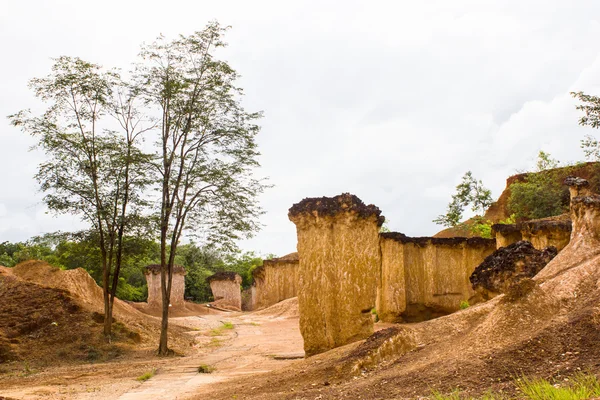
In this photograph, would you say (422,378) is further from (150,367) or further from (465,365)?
(150,367)

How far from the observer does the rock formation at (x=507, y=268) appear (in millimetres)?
9797

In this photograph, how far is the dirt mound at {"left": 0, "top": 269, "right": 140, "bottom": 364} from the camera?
1371 centimetres

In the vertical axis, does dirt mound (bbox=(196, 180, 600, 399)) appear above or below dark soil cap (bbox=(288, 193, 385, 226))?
below

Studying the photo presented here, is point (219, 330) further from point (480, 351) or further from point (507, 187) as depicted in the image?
point (507, 187)

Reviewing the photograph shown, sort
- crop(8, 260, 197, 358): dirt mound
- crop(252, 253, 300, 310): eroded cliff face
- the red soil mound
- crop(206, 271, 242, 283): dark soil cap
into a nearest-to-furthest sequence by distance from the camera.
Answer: the red soil mound → crop(8, 260, 197, 358): dirt mound → crop(252, 253, 300, 310): eroded cliff face → crop(206, 271, 242, 283): dark soil cap

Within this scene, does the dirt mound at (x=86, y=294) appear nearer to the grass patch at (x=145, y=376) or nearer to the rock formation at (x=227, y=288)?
the grass patch at (x=145, y=376)

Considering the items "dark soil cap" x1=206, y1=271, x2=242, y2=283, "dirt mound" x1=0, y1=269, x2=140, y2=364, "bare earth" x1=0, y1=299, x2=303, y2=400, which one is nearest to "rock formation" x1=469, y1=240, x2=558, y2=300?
"bare earth" x1=0, y1=299, x2=303, y2=400

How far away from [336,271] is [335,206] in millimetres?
1147

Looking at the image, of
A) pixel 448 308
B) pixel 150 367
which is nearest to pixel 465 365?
pixel 150 367

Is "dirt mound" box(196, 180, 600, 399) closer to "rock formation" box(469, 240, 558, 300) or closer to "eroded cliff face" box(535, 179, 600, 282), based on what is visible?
"eroded cliff face" box(535, 179, 600, 282)

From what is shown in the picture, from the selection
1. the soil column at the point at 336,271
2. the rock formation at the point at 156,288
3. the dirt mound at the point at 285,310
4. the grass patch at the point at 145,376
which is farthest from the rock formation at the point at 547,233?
the rock formation at the point at 156,288

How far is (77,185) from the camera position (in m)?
15.0

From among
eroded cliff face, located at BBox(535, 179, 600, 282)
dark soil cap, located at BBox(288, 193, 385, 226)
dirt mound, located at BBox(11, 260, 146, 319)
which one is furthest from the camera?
dirt mound, located at BBox(11, 260, 146, 319)

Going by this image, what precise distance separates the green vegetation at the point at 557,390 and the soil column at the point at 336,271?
15.8ft
